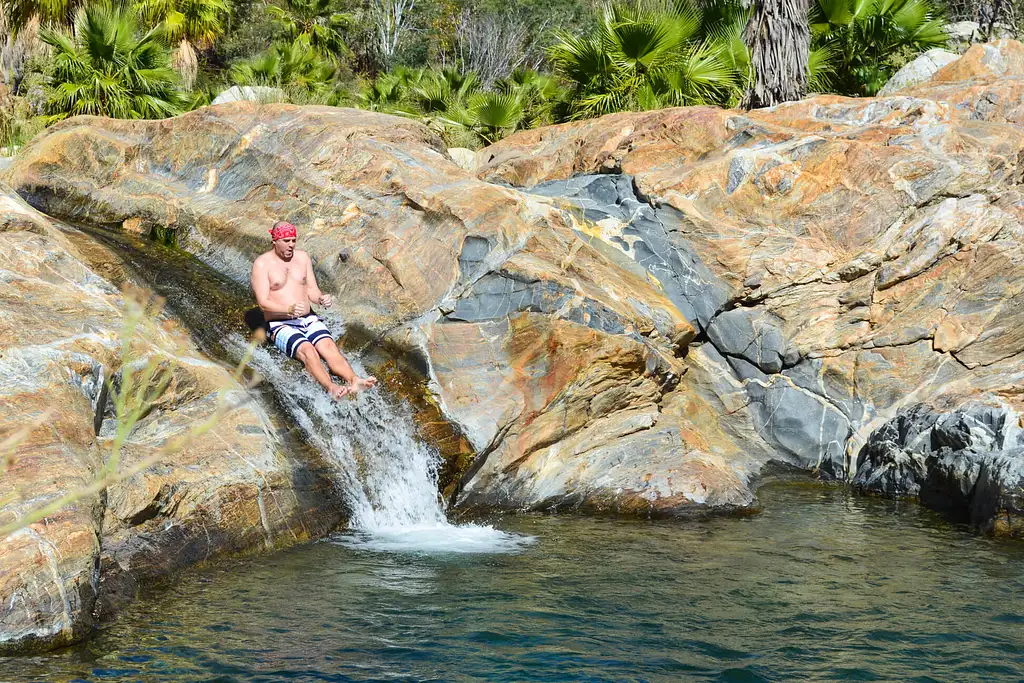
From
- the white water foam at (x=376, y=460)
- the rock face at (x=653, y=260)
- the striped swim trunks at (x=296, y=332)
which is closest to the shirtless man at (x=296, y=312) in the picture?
the striped swim trunks at (x=296, y=332)

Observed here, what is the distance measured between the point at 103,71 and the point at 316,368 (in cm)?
1011

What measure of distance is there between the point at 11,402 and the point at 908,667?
5.21 m

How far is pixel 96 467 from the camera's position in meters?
5.88

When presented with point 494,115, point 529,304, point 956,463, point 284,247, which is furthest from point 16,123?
point 956,463

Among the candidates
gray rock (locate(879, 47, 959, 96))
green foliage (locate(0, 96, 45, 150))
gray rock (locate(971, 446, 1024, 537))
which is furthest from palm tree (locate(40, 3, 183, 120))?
gray rock (locate(971, 446, 1024, 537))

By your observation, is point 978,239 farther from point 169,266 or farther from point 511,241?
point 169,266

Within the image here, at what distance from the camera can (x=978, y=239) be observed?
9.90 meters

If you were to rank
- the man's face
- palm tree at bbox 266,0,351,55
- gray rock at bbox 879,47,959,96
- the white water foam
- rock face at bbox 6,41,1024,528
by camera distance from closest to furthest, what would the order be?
1. the white water foam
2. the man's face
3. rock face at bbox 6,41,1024,528
4. gray rock at bbox 879,47,959,96
5. palm tree at bbox 266,0,351,55

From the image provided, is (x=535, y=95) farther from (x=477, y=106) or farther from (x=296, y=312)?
(x=296, y=312)

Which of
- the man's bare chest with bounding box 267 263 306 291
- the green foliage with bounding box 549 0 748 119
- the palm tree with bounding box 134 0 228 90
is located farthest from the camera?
the palm tree with bounding box 134 0 228 90

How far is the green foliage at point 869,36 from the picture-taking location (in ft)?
49.4

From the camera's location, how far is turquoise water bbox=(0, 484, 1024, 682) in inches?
196

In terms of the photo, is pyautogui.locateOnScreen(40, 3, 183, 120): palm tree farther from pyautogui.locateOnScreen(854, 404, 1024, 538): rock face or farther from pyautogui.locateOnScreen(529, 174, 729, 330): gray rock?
pyautogui.locateOnScreen(854, 404, 1024, 538): rock face

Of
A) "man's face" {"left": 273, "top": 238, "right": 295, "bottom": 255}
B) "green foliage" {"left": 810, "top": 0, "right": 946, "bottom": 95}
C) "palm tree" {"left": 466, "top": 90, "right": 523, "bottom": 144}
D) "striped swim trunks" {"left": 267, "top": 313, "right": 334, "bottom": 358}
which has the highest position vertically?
"green foliage" {"left": 810, "top": 0, "right": 946, "bottom": 95}
